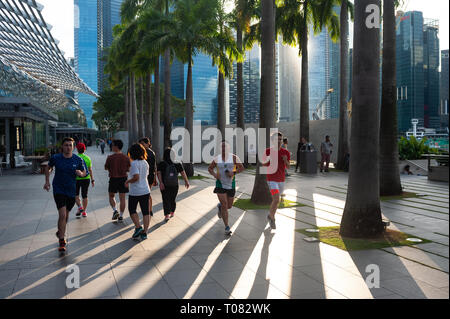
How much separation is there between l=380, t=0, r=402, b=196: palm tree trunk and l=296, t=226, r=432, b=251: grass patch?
493 cm

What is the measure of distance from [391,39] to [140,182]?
8.67 metres

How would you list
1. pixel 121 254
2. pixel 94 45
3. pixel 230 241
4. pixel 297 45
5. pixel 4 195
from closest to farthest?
1. pixel 121 254
2. pixel 230 241
3. pixel 4 195
4. pixel 297 45
5. pixel 94 45

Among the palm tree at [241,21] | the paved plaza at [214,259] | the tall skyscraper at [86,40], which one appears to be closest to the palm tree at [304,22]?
the palm tree at [241,21]

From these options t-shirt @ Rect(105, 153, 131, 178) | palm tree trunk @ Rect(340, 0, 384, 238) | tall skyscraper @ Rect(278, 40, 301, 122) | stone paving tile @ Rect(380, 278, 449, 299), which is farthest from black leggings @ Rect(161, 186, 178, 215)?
tall skyscraper @ Rect(278, 40, 301, 122)

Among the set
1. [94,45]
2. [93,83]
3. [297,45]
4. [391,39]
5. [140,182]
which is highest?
[94,45]

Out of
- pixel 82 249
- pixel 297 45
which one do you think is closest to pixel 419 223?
pixel 82 249

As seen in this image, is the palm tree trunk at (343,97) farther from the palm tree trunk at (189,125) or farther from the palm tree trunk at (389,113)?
A: the palm tree trunk at (389,113)

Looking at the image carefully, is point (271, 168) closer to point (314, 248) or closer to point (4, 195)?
point (314, 248)

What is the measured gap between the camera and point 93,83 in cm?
16662

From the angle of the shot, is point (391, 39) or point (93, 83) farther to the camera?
point (93, 83)

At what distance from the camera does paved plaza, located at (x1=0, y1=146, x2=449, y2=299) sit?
482 centimetres

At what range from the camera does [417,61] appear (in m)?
32.7

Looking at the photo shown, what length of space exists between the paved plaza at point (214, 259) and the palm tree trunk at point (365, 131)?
0.84 metres

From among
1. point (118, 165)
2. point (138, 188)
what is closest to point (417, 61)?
point (118, 165)
